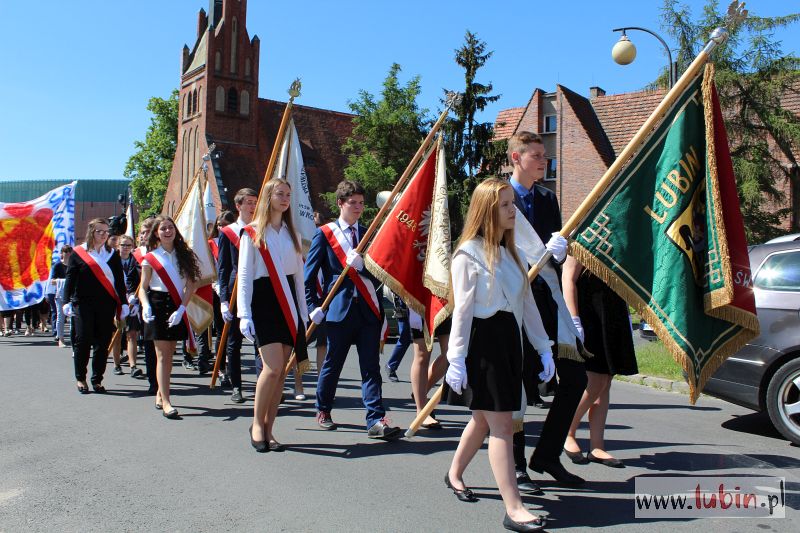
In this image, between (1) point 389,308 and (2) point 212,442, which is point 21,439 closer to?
(2) point 212,442

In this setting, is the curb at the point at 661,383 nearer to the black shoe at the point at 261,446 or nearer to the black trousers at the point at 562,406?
the black trousers at the point at 562,406

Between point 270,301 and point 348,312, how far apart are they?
78 cm

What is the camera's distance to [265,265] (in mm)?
5812

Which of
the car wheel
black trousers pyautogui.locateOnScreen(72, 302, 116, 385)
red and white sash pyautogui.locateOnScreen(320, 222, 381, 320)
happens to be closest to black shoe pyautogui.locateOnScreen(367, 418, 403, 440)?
red and white sash pyautogui.locateOnScreen(320, 222, 381, 320)

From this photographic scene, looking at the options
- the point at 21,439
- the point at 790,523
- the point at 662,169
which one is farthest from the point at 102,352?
the point at 790,523

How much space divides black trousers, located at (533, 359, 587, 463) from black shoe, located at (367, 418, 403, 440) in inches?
65.4

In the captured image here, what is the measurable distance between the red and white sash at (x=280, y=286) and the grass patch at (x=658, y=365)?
5304 millimetres

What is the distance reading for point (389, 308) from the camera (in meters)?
17.6

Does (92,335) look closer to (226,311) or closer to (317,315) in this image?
(226,311)

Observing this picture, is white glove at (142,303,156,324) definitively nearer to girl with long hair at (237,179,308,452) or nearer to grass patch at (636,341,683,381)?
girl with long hair at (237,179,308,452)

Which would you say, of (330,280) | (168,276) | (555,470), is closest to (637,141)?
(555,470)

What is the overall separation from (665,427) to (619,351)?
2116mm

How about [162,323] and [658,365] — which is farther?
[658,365]

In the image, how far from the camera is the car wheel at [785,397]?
615 cm
